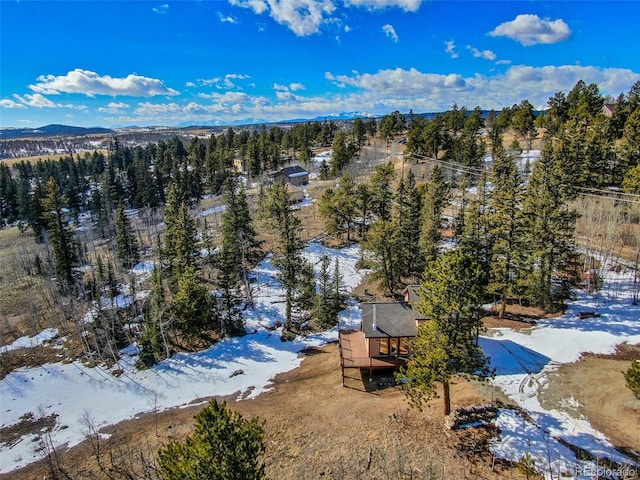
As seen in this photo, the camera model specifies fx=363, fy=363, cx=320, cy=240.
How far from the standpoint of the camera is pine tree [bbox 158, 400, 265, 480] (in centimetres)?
869

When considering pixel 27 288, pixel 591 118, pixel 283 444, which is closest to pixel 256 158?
pixel 27 288

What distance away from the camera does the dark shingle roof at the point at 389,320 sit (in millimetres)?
21375

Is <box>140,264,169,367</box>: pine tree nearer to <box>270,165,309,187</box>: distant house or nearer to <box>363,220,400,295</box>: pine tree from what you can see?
<box>363,220,400,295</box>: pine tree

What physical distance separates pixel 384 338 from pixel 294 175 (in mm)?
53395

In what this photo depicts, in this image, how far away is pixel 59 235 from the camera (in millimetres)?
36250

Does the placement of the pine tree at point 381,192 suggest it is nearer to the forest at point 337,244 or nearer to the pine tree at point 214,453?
the forest at point 337,244

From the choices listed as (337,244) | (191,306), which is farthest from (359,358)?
(337,244)

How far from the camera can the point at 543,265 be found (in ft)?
80.8

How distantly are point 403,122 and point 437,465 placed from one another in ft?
293

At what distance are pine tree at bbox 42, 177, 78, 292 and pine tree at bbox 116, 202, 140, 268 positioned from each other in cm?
560

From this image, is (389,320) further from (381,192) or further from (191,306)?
(381,192)

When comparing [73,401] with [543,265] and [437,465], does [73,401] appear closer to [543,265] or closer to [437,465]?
[437,465]

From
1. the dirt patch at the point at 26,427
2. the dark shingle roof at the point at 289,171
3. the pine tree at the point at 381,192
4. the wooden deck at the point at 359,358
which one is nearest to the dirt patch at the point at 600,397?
the wooden deck at the point at 359,358

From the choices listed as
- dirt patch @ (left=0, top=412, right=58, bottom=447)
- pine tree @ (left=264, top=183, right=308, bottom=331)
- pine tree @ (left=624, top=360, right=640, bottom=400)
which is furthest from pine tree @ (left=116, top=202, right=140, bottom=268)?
pine tree @ (left=624, top=360, right=640, bottom=400)
